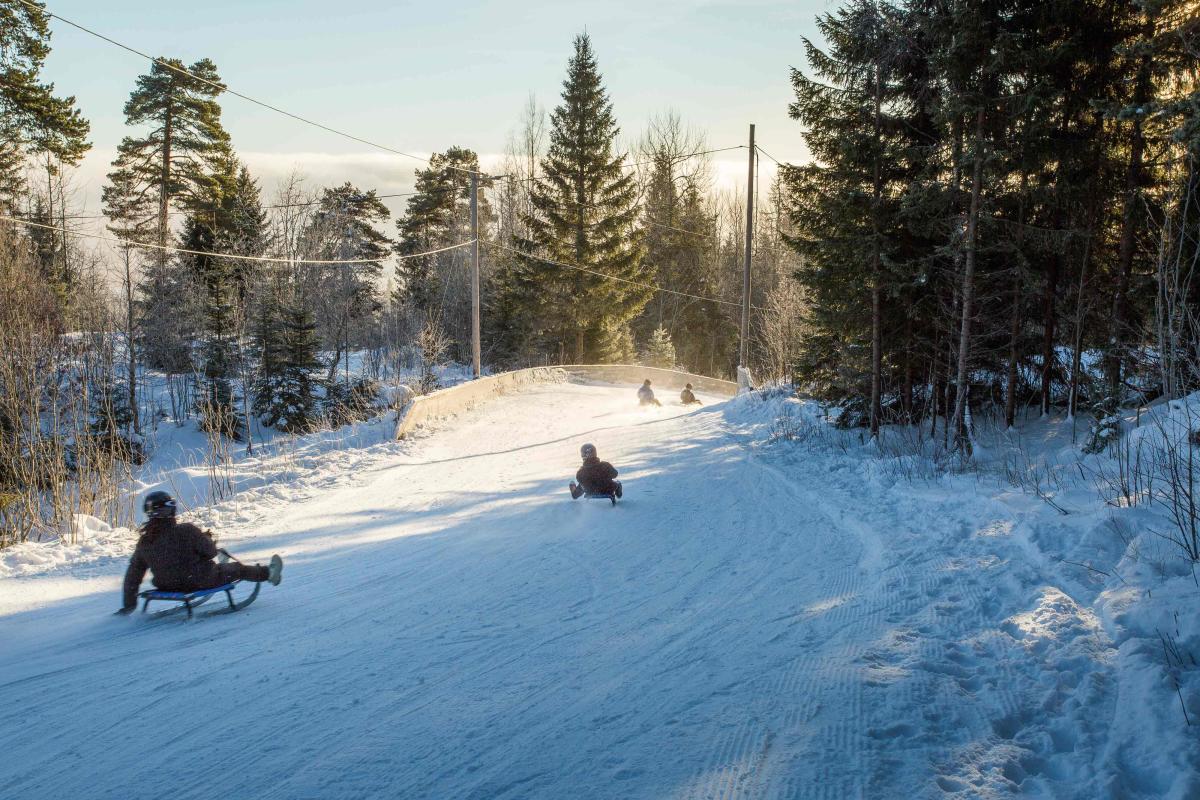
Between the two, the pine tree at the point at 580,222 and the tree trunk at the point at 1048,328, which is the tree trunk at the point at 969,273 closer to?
the tree trunk at the point at 1048,328

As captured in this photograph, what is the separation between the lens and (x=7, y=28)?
25.7 meters

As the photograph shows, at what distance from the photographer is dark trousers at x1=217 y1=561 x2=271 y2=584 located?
613cm

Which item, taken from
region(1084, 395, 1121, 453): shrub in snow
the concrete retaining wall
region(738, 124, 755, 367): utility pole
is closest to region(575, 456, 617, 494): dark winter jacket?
region(1084, 395, 1121, 453): shrub in snow

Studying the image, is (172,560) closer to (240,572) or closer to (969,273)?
(240,572)

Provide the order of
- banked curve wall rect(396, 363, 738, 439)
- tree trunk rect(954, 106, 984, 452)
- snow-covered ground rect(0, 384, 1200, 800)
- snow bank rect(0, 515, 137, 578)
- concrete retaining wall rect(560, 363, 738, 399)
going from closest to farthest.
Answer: snow-covered ground rect(0, 384, 1200, 800), snow bank rect(0, 515, 137, 578), tree trunk rect(954, 106, 984, 452), banked curve wall rect(396, 363, 738, 439), concrete retaining wall rect(560, 363, 738, 399)

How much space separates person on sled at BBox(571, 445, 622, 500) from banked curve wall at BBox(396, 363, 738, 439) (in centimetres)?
835

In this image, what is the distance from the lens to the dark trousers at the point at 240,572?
241 inches

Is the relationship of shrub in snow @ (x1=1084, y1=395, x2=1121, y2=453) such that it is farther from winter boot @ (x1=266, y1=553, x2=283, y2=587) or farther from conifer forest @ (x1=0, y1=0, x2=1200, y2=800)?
winter boot @ (x1=266, y1=553, x2=283, y2=587)

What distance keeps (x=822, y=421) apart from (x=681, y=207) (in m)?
41.7

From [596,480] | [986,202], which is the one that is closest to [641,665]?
[596,480]

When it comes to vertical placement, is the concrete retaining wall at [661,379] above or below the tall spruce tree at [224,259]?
below

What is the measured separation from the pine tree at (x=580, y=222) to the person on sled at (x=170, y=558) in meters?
35.0

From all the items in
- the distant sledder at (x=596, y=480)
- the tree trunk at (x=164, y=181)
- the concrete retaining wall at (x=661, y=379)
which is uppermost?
the tree trunk at (x=164, y=181)

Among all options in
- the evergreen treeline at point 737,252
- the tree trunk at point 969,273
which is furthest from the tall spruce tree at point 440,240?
the tree trunk at point 969,273
